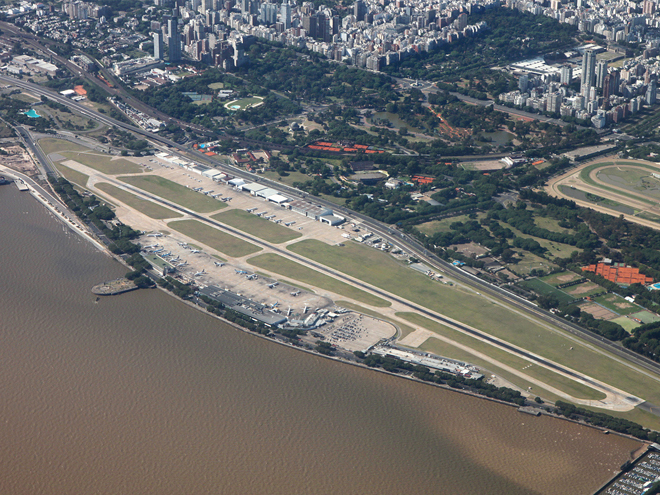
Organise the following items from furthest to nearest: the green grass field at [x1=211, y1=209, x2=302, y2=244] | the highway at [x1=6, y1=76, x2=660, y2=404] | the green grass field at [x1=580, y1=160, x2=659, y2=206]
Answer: the green grass field at [x1=580, y1=160, x2=659, y2=206] → the green grass field at [x1=211, y1=209, x2=302, y2=244] → the highway at [x1=6, y1=76, x2=660, y2=404]

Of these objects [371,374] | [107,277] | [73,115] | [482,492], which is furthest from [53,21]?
[482,492]

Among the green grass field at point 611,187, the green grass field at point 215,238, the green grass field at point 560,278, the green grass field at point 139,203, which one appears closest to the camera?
the green grass field at point 560,278

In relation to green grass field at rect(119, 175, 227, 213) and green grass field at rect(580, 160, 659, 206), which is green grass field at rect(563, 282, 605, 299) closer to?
green grass field at rect(580, 160, 659, 206)

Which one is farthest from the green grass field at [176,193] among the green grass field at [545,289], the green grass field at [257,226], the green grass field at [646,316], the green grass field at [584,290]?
the green grass field at [646,316]

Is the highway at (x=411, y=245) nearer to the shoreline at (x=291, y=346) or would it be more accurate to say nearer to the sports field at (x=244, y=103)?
the shoreline at (x=291, y=346)

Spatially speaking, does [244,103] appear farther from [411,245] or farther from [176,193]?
[411,245]

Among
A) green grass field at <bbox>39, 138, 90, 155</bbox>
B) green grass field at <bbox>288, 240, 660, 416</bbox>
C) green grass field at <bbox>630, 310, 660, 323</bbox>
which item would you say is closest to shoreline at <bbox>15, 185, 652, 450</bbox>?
green grass field at <bbox>288, 240, 660, 416</bbox>
